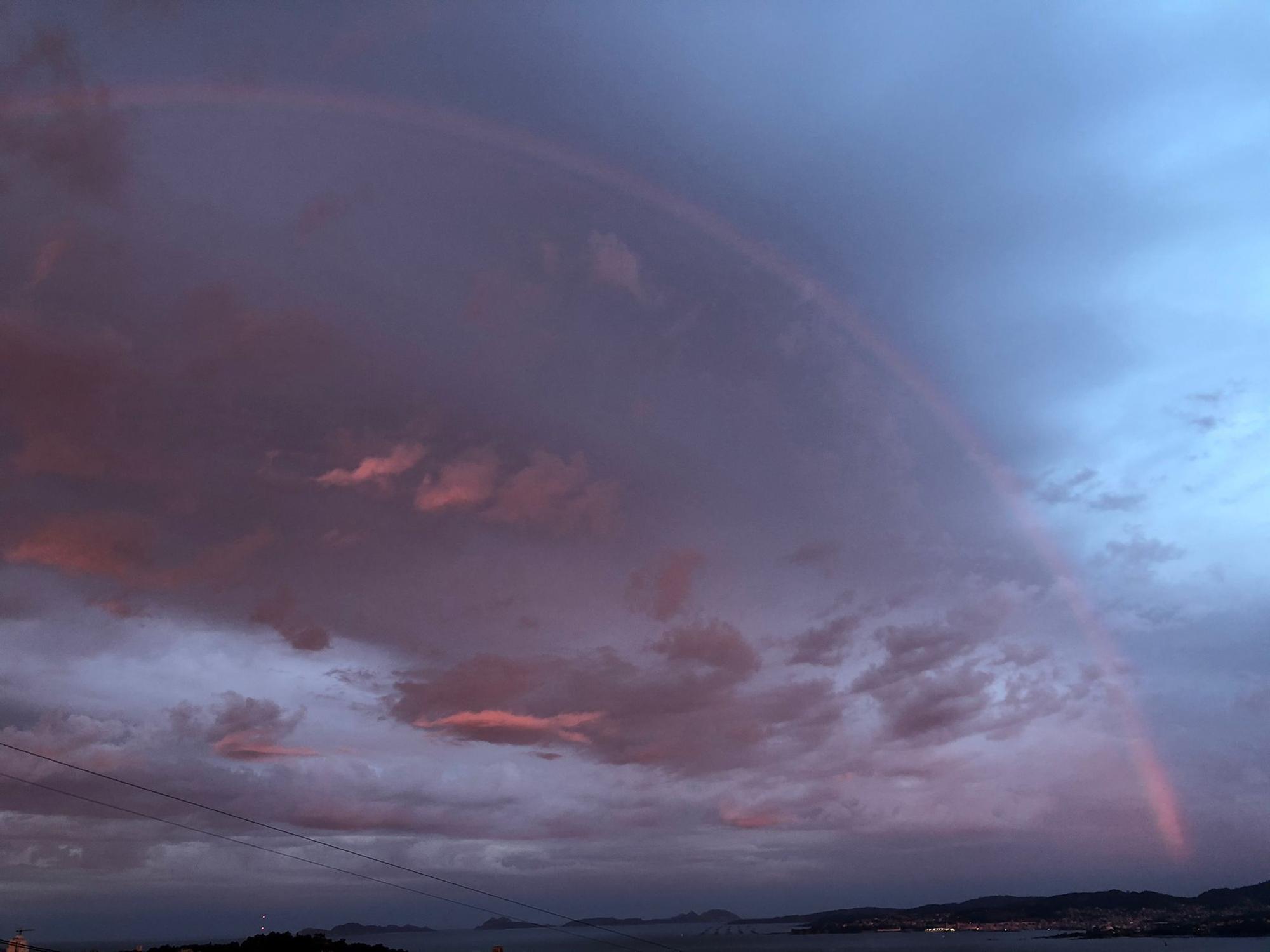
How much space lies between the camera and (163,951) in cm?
8012

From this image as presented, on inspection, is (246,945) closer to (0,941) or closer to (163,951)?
(163,951)

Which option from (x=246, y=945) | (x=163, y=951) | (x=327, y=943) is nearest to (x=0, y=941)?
(x=163, y=951)

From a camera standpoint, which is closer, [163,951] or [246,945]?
[163,951]

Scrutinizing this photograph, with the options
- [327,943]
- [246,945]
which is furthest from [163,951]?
[327,943]

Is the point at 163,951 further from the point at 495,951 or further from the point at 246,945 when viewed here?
the point at 495,951

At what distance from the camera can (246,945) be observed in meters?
90.3

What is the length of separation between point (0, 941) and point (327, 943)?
64.6m

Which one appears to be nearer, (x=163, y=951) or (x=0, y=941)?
(x=0, y=941)

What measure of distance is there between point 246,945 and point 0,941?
55.6 meters

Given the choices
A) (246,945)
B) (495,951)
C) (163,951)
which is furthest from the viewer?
(246,945)

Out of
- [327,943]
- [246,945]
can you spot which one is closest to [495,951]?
[246,945]

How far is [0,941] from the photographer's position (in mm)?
41281

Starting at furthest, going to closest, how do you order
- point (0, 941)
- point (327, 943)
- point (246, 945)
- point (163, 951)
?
1. point (327, 943)
2. point (246, 945)
3. point (163, 951)
4. point (0, 941)

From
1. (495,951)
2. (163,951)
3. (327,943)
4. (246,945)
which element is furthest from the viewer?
(327,943)
